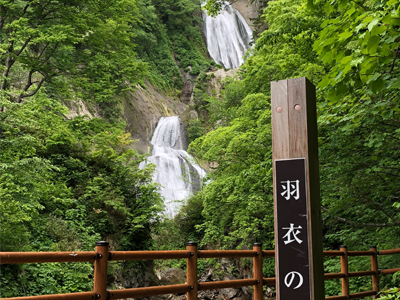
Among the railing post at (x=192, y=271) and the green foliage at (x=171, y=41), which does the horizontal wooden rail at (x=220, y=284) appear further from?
the green foliage at (x=171, y=41)

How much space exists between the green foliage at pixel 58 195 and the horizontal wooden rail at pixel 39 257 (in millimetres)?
4858

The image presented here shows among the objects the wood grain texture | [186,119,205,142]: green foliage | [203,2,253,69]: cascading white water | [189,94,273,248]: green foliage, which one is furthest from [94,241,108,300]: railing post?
[203,2,253,69]: cascading white water

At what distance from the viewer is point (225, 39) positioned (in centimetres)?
3988

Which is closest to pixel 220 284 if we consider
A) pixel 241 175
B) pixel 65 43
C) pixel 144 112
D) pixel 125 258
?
→ pixel 125 258

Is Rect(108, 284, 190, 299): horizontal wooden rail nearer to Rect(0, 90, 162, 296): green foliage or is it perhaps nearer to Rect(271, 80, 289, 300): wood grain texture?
Rect(271, 80, 289, 300): wood grain texture

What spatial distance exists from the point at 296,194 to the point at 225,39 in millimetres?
39275

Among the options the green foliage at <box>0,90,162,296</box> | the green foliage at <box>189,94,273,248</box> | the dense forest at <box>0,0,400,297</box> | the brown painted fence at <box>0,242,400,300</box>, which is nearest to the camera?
the brown painted fence at <box>0,242,400,300</box>

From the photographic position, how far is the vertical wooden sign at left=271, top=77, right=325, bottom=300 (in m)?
2.64

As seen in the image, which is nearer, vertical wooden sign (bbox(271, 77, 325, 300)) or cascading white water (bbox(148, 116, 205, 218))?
vertical wooden sign (bbox(271, 77, 325, 300))

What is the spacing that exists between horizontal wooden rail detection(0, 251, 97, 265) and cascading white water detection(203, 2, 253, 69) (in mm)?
37616

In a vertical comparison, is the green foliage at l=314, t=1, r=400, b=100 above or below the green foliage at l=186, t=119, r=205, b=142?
below

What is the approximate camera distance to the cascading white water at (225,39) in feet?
128

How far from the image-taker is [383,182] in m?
5.82

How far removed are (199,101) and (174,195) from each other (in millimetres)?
10017
